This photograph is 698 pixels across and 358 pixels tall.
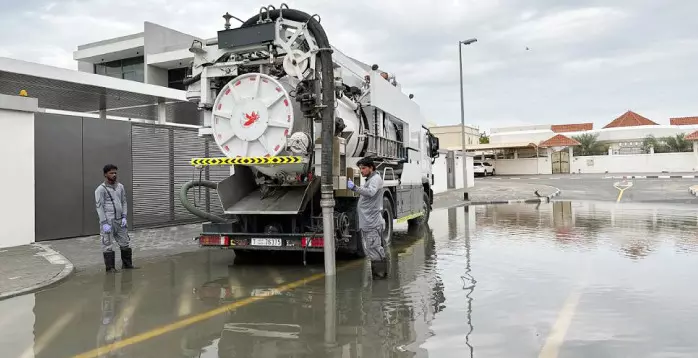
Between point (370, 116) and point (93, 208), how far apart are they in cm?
705

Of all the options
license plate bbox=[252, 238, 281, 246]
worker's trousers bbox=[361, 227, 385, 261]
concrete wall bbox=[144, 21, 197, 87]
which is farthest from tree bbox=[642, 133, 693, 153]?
license plate bbox=[252, 238, 281, 246]

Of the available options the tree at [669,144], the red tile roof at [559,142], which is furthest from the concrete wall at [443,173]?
the tree at [669,144]

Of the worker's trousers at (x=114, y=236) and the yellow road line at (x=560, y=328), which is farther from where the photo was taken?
the worker's trousers at (x=114, y=236)

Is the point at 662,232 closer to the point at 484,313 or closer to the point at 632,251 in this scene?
the point at 632,251

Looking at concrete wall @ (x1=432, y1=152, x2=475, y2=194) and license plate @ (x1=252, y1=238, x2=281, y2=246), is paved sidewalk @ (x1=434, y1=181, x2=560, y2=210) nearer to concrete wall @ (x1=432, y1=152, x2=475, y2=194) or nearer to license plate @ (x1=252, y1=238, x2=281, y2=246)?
concrete wall @ (x1=432, y1=152, x2=475, y2=194)

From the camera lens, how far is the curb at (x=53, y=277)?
6.55 metres

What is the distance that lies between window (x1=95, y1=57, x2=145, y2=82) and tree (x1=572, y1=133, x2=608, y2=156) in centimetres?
3990

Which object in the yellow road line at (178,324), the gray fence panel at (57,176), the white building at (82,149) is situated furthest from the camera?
the gray fence panel at (57,176)

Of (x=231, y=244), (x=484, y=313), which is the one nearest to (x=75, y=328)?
(x=231, y=244)

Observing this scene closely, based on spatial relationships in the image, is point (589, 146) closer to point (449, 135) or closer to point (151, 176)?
point (449, 135)

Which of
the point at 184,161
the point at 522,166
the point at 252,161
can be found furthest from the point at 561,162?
the point at 252,161

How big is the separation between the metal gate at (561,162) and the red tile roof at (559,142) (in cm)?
191

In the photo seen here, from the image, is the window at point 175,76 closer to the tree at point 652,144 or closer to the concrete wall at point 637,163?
the concrete wall at point 637,163

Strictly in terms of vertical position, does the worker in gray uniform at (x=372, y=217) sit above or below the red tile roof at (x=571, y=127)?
below
